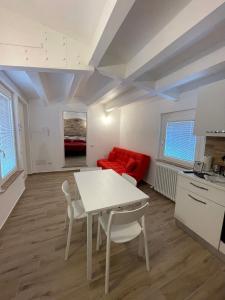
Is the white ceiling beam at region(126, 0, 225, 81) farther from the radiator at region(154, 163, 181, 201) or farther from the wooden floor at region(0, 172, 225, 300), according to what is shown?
the wooden floor at region(0, 172, 225, 300)

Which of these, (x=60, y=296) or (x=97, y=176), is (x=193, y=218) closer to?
(x=97, y=176)

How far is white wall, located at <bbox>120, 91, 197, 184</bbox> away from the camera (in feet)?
9.83

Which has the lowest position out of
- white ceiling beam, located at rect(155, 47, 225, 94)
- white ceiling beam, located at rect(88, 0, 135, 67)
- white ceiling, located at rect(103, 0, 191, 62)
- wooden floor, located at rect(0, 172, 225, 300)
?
wooden floor, located at rect(0, 172, 225, 300)

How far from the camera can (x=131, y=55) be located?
1.90 metres

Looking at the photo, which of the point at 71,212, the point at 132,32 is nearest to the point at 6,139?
the point at 71,212

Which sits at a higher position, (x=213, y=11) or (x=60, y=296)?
(x=213, y=11)

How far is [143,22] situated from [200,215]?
7.36ft

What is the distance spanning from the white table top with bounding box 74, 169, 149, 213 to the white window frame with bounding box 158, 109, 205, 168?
5.22ft

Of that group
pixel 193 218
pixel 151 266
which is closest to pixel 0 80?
pixel 151 266

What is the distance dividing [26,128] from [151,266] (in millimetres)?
4442

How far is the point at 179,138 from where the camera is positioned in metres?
3.15

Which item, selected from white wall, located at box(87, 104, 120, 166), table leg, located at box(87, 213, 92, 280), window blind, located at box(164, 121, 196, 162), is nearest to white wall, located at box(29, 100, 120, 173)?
white wall, located at box(87, 104, 120, 166)

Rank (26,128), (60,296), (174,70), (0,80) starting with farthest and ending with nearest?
(26,128) → (0,80) → (174,70) → (60,296)

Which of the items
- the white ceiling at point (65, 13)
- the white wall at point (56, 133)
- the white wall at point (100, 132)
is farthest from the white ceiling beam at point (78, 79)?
the white wall at point (100, 132)
